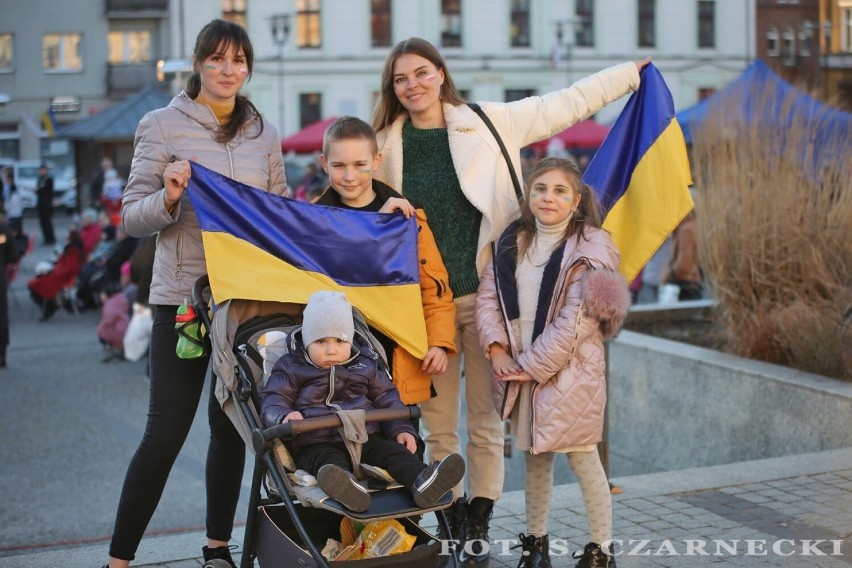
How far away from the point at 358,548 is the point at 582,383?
1311mm

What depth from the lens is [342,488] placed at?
12.5 ft

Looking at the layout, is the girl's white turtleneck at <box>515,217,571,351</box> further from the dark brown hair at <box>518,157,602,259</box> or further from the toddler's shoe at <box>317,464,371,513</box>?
the toddler's shoe at <box>317,464,371,513</box>

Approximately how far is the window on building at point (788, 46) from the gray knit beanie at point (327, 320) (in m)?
41.9

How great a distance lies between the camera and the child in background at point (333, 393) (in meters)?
4.13

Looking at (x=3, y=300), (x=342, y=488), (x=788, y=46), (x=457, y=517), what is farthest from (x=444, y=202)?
(x=788, y=46)

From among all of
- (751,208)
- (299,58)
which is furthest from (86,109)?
(751,208)

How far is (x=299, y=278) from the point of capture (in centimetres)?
481

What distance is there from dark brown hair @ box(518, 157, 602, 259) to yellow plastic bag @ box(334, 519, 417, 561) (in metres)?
1.49

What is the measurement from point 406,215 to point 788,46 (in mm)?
46359

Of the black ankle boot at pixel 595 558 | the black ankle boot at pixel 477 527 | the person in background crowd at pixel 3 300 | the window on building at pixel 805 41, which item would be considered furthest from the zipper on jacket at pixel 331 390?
the window on building at pixel 805 41

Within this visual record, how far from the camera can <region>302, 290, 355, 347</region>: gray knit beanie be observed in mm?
4305

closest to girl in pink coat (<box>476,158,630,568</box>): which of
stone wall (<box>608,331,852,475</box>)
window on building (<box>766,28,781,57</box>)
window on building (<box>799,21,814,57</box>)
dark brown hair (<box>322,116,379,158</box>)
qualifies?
dark brown hair (<box>322,116,379,158</box>)

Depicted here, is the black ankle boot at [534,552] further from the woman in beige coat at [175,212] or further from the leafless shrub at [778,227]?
the leafless shrub at [778,227]

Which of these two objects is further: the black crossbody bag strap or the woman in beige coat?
the black crossbody bag strap
